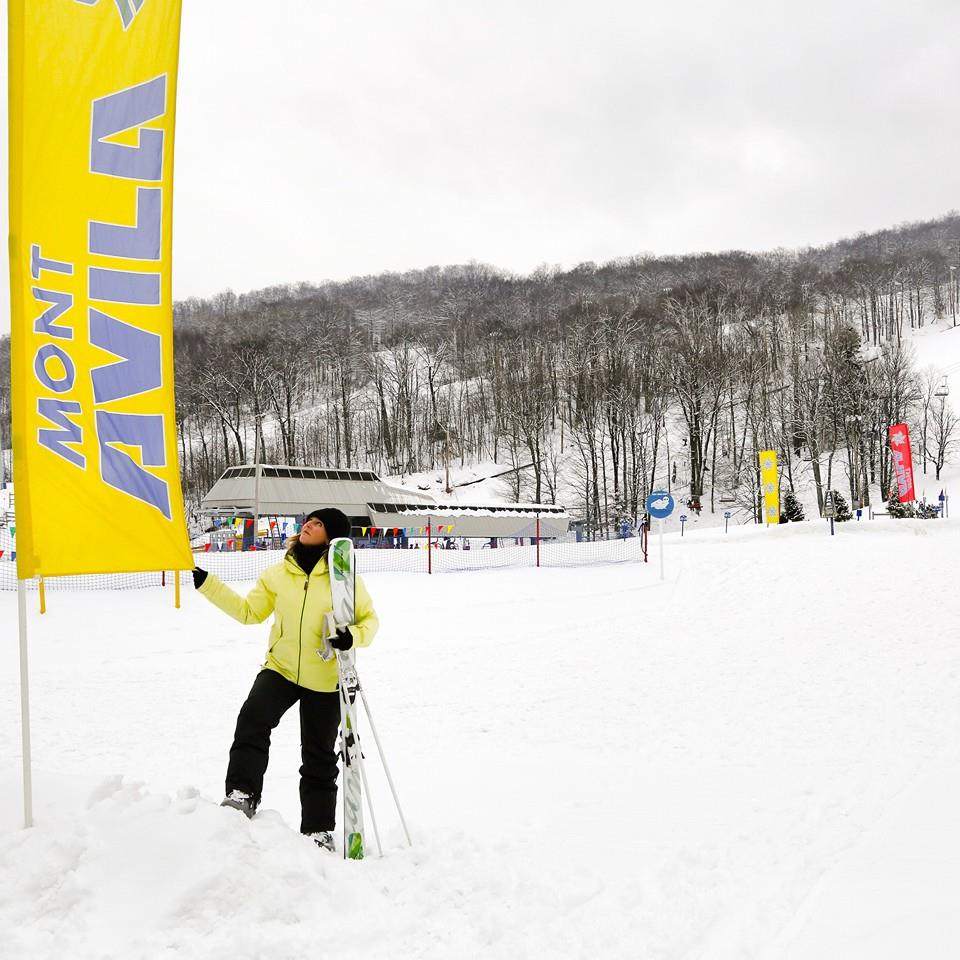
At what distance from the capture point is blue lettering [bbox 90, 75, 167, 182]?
396 centimetres

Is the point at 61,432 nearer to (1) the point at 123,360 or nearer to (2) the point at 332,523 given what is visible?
(1) the point at 123,360

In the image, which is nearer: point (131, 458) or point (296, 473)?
point (131, 458)

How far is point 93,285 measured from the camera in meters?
3.93

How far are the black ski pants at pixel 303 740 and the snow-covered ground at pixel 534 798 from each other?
1.26 feet

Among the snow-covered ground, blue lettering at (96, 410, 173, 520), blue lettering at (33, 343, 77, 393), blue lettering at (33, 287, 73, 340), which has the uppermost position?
blue lettering at (33, 287, 73, 340)

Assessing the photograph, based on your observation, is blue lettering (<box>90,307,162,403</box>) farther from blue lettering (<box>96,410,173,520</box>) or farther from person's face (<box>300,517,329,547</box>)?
person's face (<box>300,517,329,547</box>)

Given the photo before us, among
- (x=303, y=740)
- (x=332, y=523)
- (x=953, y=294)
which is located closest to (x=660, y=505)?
(x=332, y=523)

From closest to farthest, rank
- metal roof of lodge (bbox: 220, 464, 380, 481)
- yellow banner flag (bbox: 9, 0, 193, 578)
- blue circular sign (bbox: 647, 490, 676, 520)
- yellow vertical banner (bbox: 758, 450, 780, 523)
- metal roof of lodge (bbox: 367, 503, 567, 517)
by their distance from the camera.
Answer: yellow banner flag (bbox: 9, 0, 193, 578), blue circular sign (bbox: 647, 490, 676, 520), yellow vertical banner (bbox: 758, 450, 780, 523), metal roof of lodge (bbox: 220, 464, 380, 481), metal roof of lodge (bbox: 367, 503, 567, 517)

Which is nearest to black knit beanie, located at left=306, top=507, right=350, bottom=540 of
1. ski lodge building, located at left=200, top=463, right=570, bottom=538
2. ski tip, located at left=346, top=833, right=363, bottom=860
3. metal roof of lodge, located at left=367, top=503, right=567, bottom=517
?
ski tip, located at left=346, top=833, right=363, bottom=860

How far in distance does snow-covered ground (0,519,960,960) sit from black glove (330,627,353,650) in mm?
848

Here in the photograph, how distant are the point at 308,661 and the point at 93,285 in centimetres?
215

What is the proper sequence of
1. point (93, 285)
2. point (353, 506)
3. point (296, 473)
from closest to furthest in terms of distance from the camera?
point (93, 285) → point (296, 473) → point (353, 506)

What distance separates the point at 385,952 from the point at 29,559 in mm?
2236

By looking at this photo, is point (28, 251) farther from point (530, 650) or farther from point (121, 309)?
point (530, 650)
